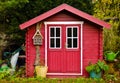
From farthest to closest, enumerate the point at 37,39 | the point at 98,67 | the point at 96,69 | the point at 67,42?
the point at 67,42, the point at 37,39, the point at 98,67, the point at 96,69

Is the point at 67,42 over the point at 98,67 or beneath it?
over

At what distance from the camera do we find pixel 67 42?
1667 cm

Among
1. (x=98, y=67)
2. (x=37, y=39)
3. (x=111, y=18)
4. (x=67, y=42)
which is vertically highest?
(x=111, y=18)

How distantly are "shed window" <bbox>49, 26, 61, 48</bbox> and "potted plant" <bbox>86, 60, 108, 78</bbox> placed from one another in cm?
167

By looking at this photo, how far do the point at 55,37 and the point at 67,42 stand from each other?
1.82 ft

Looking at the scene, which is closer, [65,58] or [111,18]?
[65,58]

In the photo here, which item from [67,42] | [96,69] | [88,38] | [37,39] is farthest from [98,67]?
[37,39]

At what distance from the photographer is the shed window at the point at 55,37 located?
658 inches

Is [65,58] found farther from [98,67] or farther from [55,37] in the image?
[98,67]

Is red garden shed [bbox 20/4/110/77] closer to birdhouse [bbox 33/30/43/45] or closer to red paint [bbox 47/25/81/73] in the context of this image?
red paint [bbox 47/25/81/73]

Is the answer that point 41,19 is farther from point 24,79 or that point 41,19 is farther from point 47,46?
point 24,79

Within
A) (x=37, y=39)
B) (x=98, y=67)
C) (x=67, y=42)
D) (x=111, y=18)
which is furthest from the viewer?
(x=111, y=18)

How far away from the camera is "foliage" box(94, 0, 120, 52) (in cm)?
2011

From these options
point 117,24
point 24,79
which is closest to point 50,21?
point 24,79
